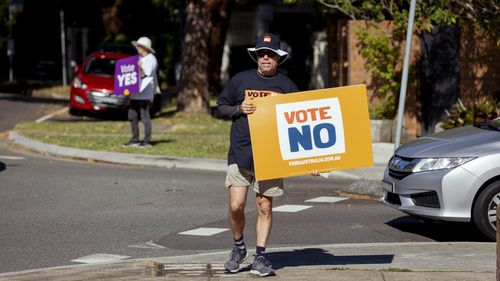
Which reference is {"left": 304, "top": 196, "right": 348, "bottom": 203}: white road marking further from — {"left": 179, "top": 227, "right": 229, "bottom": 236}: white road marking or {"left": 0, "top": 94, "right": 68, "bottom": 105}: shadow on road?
{"left": 0, "top": 94, "right": 68, "bottom": 105}: shadow on road

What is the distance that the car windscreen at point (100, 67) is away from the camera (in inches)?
1220

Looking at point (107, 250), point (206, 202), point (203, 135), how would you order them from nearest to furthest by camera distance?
point (107, 250)
point (206, 202)
point (203, 135)

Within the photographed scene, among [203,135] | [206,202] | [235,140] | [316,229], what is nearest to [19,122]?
[203,135]

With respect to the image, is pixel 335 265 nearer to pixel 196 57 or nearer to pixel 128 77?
pixel 128 77

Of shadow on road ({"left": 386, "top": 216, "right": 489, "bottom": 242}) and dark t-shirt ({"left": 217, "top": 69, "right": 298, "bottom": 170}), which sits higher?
dark t-shirt ({"left": 217, "top": 69, "right": 298, "bottom": 170})

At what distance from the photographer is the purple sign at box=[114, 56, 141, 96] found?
20.8m

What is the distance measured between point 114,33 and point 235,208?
39111 millimetres

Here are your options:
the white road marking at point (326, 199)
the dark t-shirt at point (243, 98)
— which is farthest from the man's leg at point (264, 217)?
the white road marking at point (326, 199)

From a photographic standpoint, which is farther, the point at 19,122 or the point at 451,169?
the point at 19,122

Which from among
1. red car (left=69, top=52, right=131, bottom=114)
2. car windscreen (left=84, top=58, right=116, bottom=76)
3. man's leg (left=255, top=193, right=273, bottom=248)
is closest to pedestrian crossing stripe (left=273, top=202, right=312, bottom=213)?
man's leg (left=255, top=193, right=273, bottom=248)

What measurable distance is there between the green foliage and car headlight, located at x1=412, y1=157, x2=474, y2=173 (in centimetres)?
841

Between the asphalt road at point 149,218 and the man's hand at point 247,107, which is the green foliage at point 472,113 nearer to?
the asphalt road at point 149,218

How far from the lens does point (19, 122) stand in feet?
95.2

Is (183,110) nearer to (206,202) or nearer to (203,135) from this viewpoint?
(203,135)
